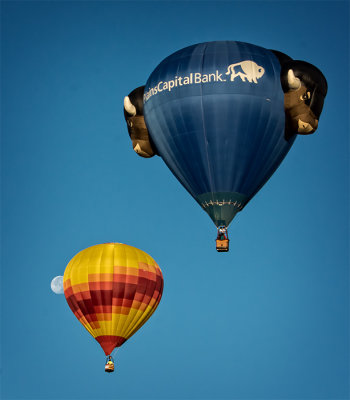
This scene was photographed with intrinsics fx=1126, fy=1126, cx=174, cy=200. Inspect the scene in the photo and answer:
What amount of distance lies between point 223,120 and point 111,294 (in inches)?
290

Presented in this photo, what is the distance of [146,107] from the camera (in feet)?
105

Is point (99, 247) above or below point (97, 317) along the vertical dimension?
above

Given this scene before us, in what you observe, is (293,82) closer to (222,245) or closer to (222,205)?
(222,205)

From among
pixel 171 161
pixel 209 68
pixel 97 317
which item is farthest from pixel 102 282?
pixel 209 68

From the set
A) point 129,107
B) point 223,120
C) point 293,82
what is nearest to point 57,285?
point 129,107

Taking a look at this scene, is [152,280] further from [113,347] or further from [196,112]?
[196,112]

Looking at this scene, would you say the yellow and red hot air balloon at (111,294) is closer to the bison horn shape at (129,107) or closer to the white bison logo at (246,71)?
the bison horn shape at (129,107)

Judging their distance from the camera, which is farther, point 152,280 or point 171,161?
point 152,280

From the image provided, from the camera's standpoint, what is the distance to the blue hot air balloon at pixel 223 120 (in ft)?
100.0

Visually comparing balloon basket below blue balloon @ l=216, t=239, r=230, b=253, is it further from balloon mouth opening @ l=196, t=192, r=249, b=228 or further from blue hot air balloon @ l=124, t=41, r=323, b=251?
balloon mouth opening @ l=196, t=192, r=249, b=228

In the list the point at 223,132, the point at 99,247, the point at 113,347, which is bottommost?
the point at 113,347

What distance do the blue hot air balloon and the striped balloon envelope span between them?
490cm

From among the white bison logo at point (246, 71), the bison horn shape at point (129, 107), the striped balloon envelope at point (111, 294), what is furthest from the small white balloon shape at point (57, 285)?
the white bison logo at point (246, 71)

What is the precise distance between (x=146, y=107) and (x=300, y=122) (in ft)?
14.5
